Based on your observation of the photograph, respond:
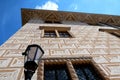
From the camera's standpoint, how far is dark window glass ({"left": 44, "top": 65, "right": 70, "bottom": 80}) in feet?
8.29

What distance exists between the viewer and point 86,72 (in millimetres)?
2750

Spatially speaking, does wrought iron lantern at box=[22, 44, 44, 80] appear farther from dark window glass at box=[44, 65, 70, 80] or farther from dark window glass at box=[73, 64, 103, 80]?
dark window glass at box=[73, 64, 103, 80]

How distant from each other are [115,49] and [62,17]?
512cm

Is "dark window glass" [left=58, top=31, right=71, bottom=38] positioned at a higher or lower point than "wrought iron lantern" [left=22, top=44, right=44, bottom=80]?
lower

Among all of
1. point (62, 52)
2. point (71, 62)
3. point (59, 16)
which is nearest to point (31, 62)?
point (71, 62)

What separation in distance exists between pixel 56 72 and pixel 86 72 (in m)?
0.55

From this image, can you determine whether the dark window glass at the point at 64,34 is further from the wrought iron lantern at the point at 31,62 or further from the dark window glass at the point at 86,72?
the wrought iron lantern at the point at 31,62

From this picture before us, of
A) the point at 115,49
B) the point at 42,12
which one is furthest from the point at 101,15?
the point at 115,49

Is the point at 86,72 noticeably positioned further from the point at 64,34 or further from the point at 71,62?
the point at 64,34

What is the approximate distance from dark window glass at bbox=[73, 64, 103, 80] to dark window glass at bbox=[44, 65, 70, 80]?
0.23m

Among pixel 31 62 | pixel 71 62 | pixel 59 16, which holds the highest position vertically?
pixel 59 16

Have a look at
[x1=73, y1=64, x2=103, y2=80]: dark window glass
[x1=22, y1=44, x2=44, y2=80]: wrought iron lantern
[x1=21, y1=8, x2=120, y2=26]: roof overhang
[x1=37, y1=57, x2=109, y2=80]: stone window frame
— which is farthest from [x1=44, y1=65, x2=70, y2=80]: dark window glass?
[x1=21, y1=8, x2=120, y2=26]: roof overhang

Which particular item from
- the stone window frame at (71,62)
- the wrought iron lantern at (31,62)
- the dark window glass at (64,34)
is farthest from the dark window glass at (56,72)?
the dark window glass at (64,34)

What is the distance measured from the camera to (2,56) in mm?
2947
